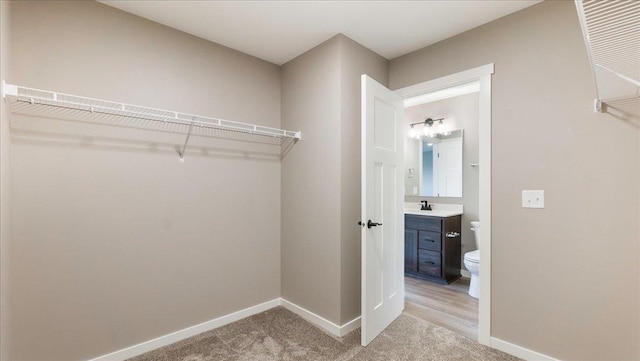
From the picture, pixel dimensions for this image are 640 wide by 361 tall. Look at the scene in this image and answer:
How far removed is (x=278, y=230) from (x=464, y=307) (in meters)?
2.04

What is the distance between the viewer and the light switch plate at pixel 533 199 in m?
1.95

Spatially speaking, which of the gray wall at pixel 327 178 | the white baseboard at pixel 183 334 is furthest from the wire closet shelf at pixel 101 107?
the white baseboard at pixel 183 334

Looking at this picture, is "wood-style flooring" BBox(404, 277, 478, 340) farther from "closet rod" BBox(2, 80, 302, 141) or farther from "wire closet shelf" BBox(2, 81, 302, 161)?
"closet rod" BBox(2, 80, 302, 141)

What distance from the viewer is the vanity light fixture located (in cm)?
410

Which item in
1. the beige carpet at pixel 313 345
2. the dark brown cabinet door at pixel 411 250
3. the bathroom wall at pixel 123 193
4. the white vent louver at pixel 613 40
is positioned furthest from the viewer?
the dark brown cabinet door at pixel 411 250

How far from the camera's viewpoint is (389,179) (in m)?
2.54

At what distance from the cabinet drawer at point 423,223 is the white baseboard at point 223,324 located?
1635 millimetres

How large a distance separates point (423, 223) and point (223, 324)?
2579 millimetres

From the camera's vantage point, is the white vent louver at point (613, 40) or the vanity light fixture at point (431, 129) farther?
the vanity light fixture at point (431, 129)

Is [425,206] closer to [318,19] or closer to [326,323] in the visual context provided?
[326,323]

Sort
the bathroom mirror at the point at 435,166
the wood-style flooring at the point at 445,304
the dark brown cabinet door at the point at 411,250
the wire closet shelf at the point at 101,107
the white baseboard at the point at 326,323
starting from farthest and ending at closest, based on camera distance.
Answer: the bathroom mirror at the point at 435,166, the dark brown cabinet door at the point at 411,250, the wood-style flooring at the point at 445,304, the white baseboard at the point at 326,323, the wire closet shelf at the point at 101,107

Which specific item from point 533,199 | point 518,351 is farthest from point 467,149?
point 518,351

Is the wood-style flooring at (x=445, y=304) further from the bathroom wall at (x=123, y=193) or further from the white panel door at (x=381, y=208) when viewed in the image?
the bathroom wall at (x=123, y=193)

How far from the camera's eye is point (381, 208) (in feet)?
7.81
